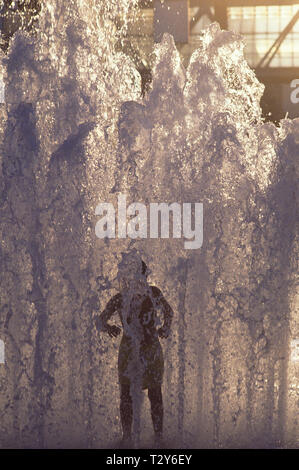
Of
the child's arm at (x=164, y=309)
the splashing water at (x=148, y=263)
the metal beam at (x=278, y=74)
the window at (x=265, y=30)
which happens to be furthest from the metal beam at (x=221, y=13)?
the child's arm at (x=164, y=309)

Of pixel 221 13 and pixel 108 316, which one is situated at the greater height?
pixel 221 13

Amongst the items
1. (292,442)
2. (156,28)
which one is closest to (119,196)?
(292,442)

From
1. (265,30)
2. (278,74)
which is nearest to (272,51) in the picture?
(265,30)

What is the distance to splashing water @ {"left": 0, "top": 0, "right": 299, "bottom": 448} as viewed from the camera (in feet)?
21.0

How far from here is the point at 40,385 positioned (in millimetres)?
6426

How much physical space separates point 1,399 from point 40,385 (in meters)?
0.38

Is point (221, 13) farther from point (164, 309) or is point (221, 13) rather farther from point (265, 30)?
point (164, 309)

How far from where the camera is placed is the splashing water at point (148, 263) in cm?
641

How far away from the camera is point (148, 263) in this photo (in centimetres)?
696

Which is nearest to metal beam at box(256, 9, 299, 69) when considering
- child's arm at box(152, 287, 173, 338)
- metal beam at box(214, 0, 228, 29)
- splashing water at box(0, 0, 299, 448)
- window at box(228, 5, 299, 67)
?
window at box(228, 5, 299, 67)

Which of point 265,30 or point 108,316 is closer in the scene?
point 108,316

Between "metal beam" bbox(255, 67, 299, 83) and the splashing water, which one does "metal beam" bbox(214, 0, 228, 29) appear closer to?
"metal beam" bbox(255, 67, 299, 83)

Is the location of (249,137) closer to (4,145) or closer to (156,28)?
(4,145)

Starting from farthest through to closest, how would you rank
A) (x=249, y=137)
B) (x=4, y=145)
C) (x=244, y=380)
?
1. (x=249, y=137)
2. (x=4, y=145)
3. (x=244, y=380)
